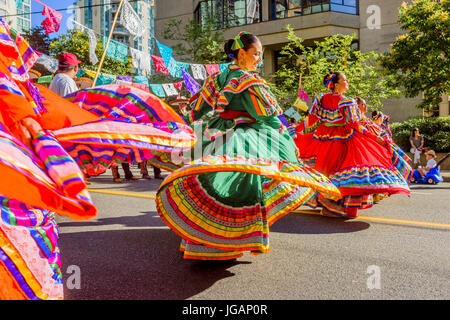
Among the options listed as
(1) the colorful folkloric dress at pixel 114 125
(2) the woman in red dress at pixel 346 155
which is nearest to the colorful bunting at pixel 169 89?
(2) the woman in red dress at pixel 346 155

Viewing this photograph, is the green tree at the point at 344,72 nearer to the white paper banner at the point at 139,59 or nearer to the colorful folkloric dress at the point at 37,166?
the white paper banner at the point at 139,59

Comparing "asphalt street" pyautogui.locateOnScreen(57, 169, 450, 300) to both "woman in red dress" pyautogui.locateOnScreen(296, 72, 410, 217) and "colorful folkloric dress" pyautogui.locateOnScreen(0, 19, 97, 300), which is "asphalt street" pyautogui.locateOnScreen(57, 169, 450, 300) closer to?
"woman in red dress" pyautogui.locateOnScreen(296, 72, 410, 217)

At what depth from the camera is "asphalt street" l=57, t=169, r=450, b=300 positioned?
8.61 ft

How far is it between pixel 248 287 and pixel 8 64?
2.02 m

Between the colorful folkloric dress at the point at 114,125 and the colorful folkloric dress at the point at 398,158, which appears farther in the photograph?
the colorful folkloric dress at the point at 398,158

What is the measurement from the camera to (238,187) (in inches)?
118

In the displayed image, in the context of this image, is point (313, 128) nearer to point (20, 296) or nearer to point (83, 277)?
point (83, 277)

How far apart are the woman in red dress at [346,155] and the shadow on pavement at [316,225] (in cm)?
21

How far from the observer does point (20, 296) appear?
1536 millimetres

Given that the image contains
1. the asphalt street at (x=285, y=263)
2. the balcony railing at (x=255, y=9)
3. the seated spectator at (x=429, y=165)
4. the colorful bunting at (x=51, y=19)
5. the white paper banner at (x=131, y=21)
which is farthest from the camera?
the balcony railing at (x=255, y=9)

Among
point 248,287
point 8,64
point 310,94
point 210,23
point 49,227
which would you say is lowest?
point 248,287

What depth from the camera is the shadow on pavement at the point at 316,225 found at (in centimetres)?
436

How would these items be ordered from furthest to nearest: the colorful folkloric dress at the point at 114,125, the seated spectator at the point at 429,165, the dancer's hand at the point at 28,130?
1. the seated spectator at the point at 429,165
2. the colorful folkloric dress at the point at 114,125
3. the dancer's hand at the point at 28,130
